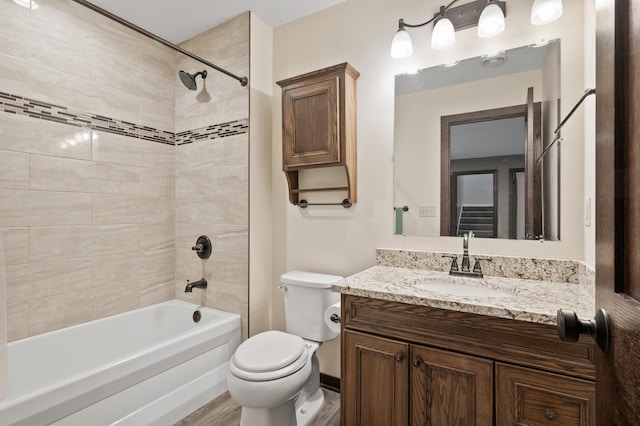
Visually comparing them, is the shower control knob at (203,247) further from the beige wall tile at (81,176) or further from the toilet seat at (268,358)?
the toilet seat at (268,358)

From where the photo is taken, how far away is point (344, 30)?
6.81 feet

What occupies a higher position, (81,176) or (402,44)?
(402,44)

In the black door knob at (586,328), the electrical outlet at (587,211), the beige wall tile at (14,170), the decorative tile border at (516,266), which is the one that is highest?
the beige wall tile at (14,170)

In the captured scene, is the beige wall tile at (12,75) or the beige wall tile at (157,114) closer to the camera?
the beige wall tile at (12,75)

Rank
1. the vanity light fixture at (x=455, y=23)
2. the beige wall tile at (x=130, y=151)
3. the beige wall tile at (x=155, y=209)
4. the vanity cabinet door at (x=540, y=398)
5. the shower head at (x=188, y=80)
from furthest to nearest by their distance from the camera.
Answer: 1. the beige wall tile at (x=155, y=209)
2. the shower head at (x=188, y=80)
3. the beige wall tile at (x=130, y=151)
4. the vanity light fixture at (x=455, y=23)
5. the vanity cabinet door at (x=540, y=398)

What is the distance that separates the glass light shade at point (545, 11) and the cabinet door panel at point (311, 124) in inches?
39.6

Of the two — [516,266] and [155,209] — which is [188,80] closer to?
[155,209]

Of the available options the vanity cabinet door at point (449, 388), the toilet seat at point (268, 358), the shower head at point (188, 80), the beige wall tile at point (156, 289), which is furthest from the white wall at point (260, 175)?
the vanity cabinet door at point (449, 388)

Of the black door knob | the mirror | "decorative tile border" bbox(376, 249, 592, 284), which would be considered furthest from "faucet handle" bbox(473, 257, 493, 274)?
the black door knob

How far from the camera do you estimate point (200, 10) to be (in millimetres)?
2186

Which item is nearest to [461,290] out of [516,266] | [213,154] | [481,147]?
[516,266]

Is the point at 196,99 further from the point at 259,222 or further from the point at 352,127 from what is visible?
the point at 352,127

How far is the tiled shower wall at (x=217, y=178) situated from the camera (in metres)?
2.26

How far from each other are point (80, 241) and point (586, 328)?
8.39ft
